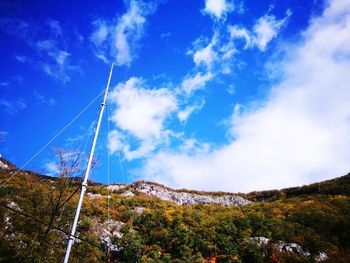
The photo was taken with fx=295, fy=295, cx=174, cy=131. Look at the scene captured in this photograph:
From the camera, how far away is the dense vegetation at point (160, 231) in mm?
18094

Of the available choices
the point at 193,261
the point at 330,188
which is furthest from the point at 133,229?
the point at 330,188

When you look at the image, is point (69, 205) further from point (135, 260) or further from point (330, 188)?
point (330, 188)

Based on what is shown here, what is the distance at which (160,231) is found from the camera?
83.3 feet

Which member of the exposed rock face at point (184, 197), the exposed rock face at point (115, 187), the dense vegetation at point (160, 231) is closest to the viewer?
the dense vegetation at point (160, 231)

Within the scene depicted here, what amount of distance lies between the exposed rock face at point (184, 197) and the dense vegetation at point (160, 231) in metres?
16.2

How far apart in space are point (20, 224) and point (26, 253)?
3.54 metres

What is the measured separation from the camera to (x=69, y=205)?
71.7ft

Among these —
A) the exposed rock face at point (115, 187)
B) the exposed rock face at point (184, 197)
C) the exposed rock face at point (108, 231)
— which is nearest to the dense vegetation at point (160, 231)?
the exposed rock face at point (108, 231)

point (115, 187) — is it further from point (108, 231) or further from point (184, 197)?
point (108, 231)

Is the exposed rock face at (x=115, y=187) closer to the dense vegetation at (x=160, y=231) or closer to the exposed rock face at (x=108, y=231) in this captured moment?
the dense vegetation at (x=160, y=231)

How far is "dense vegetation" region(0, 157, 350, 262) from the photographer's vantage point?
18.1 m

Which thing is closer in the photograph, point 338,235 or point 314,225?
point 338,235

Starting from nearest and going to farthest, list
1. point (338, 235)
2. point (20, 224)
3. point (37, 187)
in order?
point (20, 224)
point (37, 187)
point (338, 235)

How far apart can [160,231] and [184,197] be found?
24180 mm
